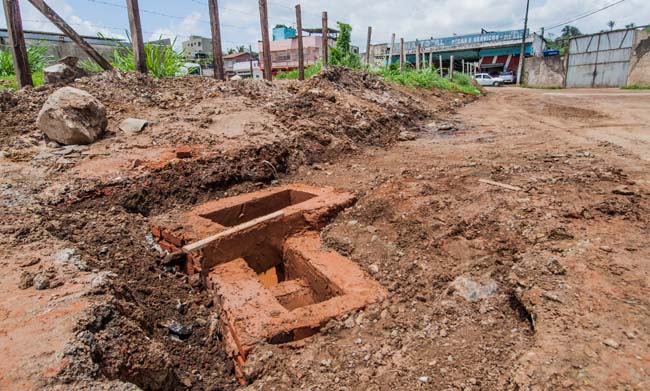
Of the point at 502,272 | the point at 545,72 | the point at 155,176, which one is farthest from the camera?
the point at 545,72

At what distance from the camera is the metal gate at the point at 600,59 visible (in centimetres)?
1973

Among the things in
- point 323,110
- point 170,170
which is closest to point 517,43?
point 323,110

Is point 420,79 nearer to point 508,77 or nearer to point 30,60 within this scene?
point 30,60

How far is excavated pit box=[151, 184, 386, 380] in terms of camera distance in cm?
252

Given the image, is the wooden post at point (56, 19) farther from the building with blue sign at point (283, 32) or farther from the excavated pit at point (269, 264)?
the building with blue sign at point (283, 32)

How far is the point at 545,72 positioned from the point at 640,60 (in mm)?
6441

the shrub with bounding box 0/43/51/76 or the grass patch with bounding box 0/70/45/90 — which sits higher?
the shrub with bounding box 0/43/51/76

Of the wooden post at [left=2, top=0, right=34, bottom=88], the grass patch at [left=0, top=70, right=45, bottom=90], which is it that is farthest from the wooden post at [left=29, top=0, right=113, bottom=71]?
the grass patch at [left=0, top=70, right=45, bottom=90]

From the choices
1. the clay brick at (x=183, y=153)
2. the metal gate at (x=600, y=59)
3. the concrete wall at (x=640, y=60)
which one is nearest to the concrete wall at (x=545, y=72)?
the metal gate at (x=600, y=59)

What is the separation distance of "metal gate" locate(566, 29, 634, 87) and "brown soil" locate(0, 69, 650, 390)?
59.5 feet

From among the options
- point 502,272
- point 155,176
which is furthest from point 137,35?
point 502,272

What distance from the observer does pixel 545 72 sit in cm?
2519

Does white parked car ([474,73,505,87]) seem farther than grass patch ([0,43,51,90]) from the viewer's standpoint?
Yes

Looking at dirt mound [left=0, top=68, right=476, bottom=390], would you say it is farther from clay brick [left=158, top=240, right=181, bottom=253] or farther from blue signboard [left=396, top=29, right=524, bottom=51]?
blue signboard [left=396, top=29, right=524, bottom=51]
